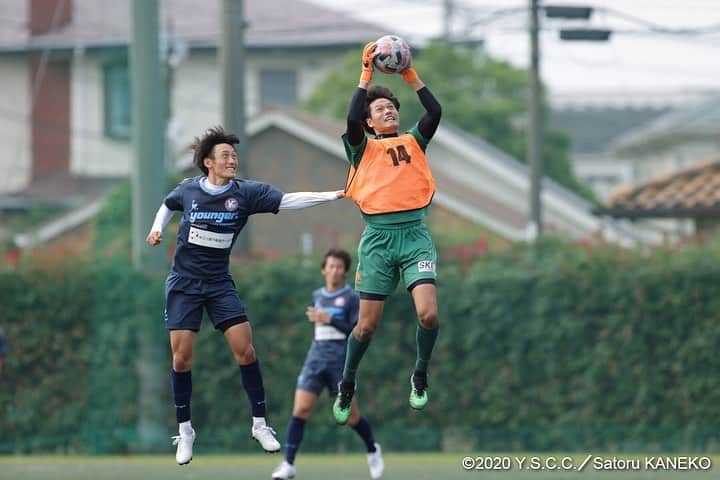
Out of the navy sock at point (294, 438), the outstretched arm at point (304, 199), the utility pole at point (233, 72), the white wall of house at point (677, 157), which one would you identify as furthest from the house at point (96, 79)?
the outstretched arm at point (304, 199)

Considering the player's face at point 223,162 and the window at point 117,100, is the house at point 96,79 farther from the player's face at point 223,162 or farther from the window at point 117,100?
the player's face at point 223,162

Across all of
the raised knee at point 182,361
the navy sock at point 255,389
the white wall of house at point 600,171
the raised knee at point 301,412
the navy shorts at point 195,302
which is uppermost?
the navy shorts at point 195,302

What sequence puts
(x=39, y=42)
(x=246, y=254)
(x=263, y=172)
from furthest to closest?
(x=39, y=42)
(x=263, y=172)
(x=246, y=254)

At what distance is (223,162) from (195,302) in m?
1.13

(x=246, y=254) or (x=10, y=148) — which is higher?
(x=246, y=254)

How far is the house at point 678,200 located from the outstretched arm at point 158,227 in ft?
41.2

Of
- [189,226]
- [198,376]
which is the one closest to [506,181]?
[198,376]

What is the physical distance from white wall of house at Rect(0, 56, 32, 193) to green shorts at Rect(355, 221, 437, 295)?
1255 inches

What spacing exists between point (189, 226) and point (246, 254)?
9134mm

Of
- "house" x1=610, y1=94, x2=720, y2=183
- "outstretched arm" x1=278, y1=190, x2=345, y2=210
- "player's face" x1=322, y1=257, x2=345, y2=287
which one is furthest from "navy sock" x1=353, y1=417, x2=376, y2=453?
"house" x1=610, y1=94, x2=720, y2=183

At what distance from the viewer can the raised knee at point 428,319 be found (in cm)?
1106

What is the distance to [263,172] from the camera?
32000 mm

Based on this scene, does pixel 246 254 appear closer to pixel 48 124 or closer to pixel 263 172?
pixel 263 172

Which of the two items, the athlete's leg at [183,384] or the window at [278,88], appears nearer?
the athlete's leg at [183,384]
